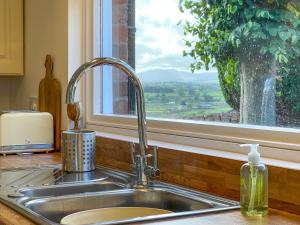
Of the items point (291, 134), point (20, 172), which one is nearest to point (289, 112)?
point (291, 134)

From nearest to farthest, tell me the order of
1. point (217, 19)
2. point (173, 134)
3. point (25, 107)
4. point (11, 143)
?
point (217, 19) → point (173, 134) → point (11, 143) → point (25, 107)

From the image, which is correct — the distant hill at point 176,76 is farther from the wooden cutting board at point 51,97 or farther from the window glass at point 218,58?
the wooden cutting board at point 51,97

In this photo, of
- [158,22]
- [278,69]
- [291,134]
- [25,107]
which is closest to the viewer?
[291,134]

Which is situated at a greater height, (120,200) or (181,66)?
(181,66)

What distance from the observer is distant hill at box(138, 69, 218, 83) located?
5.96 ft

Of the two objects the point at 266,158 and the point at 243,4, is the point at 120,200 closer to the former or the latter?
the point at 266,158

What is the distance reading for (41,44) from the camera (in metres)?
2.65

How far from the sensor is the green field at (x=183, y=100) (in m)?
1.80

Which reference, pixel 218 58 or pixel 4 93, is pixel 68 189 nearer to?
pixel 218 58

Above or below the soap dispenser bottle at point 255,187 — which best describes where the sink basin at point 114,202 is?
below

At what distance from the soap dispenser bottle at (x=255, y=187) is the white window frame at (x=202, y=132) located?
0.21 m

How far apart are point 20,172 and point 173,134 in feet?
1.86

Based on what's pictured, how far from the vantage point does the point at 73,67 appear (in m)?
2.41

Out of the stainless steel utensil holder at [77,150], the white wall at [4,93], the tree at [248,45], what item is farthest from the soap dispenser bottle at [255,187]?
the white wall at [4,93]
